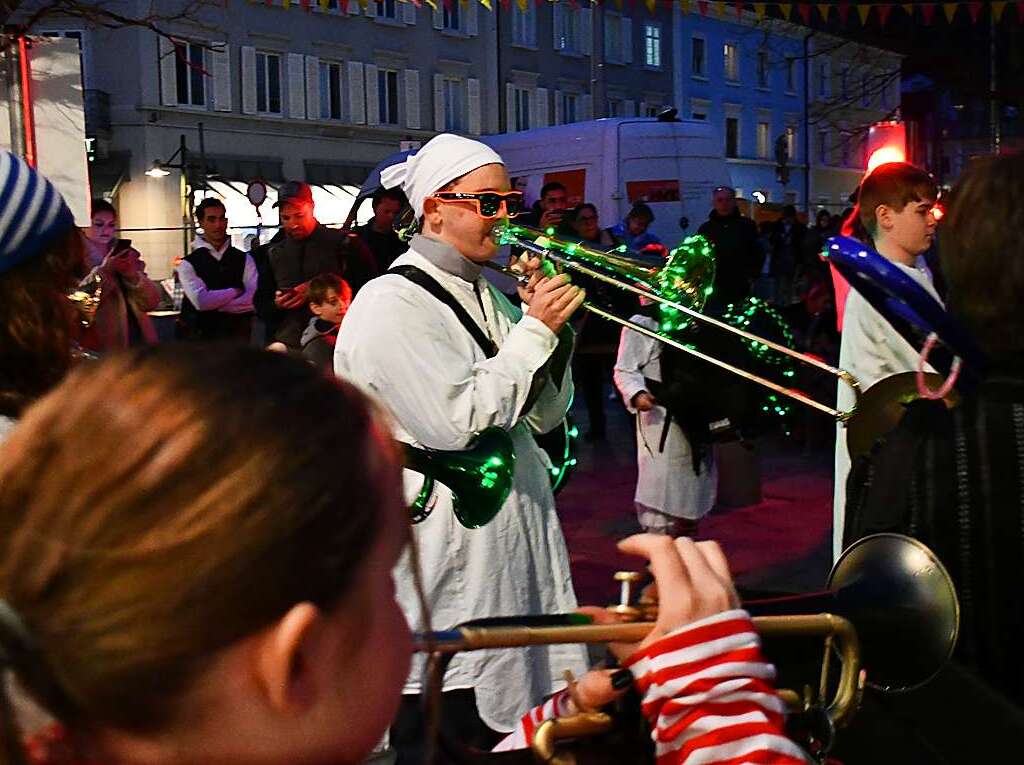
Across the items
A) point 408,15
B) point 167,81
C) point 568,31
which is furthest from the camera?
point 568,31

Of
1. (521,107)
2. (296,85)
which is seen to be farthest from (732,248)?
(521,107)

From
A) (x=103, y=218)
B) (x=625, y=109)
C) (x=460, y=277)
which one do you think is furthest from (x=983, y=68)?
(x=625, y=109)

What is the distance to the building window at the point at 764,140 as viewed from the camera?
171 ft

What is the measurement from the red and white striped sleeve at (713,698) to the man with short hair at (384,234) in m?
8.02

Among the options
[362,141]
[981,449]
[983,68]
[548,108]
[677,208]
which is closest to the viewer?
[981,449]

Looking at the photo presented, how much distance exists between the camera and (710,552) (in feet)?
4.64

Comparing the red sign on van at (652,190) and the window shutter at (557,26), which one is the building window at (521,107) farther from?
the red sign on van at (652,190)

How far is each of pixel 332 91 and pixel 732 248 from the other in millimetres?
28739

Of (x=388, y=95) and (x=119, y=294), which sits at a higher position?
(x=388, y=95)

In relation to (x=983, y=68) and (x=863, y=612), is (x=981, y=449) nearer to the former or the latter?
(x=863, y=612)

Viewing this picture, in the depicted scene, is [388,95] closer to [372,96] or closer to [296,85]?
[372,96]

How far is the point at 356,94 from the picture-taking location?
39406mm

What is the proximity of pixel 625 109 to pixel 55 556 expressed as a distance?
47394mm

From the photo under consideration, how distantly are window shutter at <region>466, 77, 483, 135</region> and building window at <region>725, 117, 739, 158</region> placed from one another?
467 inches
